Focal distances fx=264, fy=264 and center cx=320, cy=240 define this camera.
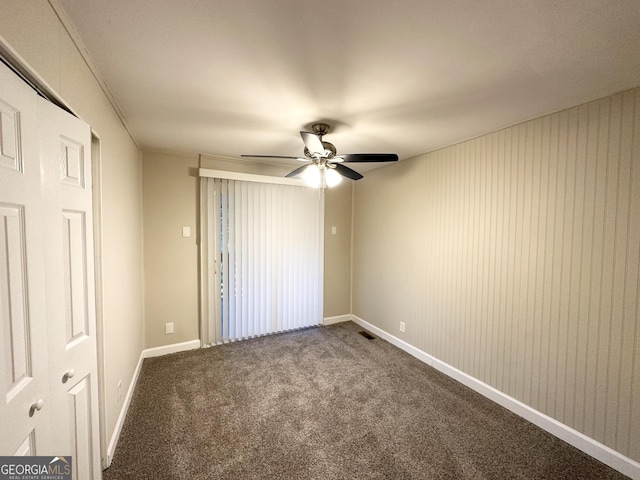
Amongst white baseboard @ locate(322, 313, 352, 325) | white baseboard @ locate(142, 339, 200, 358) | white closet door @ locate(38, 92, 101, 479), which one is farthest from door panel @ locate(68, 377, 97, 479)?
white baseboard @ locate(322, 313, 352, 325)

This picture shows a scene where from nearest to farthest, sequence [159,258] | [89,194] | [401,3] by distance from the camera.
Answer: [401,3] < [89,194] < [159,258]

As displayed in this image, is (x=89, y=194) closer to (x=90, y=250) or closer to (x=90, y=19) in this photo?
(x=90, y=250)

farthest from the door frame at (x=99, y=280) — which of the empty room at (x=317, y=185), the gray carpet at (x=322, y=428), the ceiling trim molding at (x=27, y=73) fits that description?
the ceiling trim molding at (x=27, y=73)

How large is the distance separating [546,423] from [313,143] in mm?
2780

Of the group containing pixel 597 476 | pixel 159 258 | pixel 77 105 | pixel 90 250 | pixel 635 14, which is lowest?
pixel 597 476

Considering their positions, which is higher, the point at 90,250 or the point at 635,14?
the point at 635,14

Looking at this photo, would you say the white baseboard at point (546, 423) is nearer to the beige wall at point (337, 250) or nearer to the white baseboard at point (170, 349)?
the beige wall at point (337, 250)

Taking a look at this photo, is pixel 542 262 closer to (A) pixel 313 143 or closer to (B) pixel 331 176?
(B) pixel 331 176

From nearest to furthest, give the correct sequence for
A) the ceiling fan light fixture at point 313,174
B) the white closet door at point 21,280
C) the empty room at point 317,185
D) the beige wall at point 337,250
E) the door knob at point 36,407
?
the white closet door at point 21,280 < the door knob at point 36,407 < the empty room at point 317,185 < the ceiling fan light fixture at point 313,174 < the beige wall at point 337,250

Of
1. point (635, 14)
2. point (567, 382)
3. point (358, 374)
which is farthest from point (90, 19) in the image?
point (567, 382)

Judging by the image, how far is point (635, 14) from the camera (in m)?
1.07

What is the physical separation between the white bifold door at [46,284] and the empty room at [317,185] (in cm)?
1

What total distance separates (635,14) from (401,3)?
0.96 meters

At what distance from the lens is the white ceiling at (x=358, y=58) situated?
110cm
